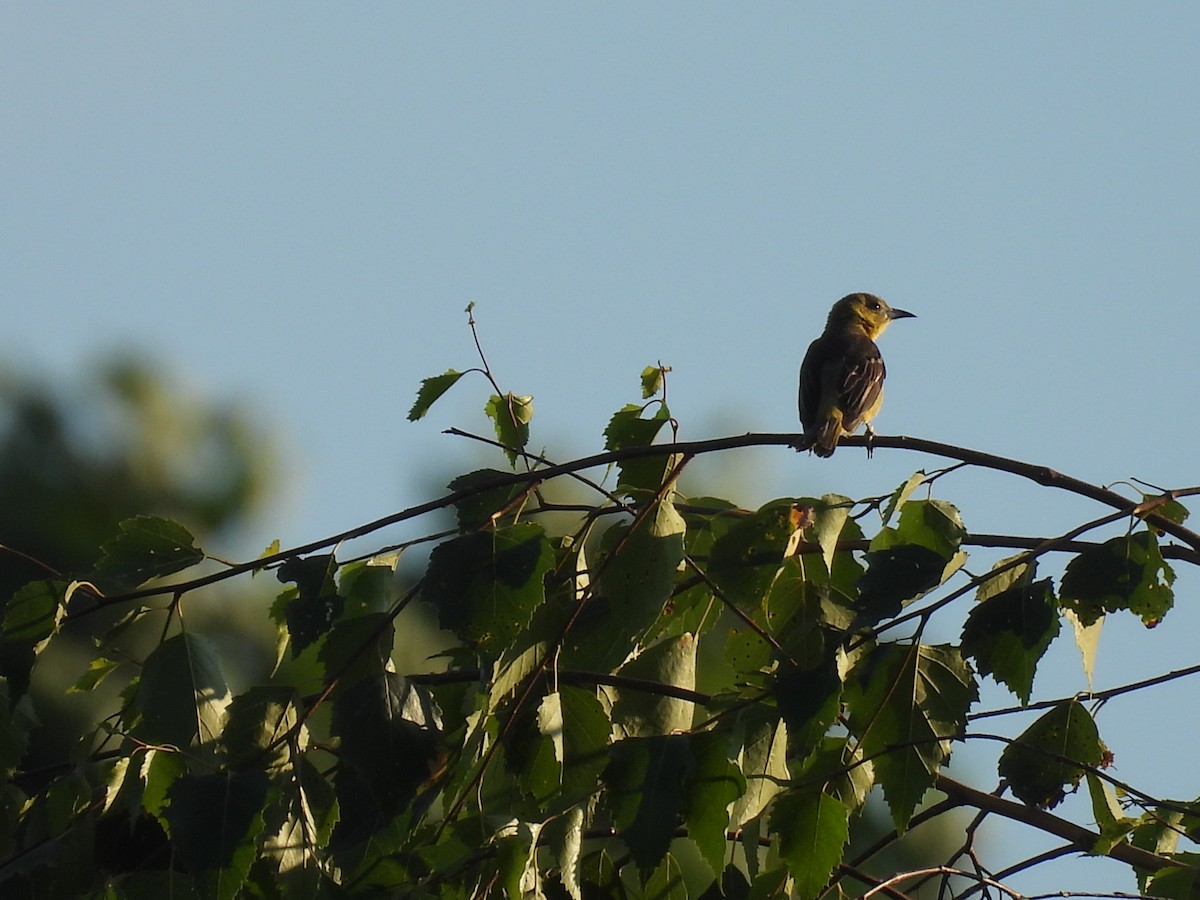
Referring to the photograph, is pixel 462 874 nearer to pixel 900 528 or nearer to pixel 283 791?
pixel 283 791

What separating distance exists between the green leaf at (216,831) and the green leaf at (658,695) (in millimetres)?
898

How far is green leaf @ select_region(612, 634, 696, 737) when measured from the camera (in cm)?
341

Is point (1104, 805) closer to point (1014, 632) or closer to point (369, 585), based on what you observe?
point (1014, 632)

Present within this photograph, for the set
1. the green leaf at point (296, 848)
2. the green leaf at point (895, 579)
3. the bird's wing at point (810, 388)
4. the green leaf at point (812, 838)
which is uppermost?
the bird's wing at point (810, 388)

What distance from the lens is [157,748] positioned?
10.2 ft

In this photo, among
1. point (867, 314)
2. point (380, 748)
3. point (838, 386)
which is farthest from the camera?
point (867, 314)

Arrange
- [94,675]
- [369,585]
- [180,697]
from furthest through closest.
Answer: [94,675] < [369,585] < [180,697]

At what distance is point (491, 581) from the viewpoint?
10.7 feet

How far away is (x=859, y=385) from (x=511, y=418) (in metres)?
4.91

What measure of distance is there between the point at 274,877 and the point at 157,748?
397mm

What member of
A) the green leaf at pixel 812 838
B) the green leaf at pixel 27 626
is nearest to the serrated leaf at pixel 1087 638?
the green leaf at pixel 812 838

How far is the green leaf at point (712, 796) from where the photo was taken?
9.62ft

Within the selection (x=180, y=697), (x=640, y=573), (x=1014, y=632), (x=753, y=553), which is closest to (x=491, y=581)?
(x=640, y=573)

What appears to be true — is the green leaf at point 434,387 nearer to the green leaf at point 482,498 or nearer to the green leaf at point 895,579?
the green leaf at point 482,498
